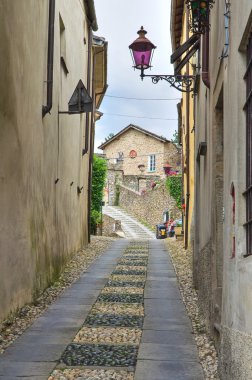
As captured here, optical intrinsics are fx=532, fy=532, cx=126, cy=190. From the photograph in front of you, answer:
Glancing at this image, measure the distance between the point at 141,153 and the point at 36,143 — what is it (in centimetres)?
4236

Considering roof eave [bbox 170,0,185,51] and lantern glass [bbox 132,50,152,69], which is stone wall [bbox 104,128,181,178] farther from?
lantern glass [bbox 132,50,152,69]

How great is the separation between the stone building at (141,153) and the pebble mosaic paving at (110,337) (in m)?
36.8

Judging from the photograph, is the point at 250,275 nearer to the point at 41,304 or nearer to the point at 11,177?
the point at 11,177

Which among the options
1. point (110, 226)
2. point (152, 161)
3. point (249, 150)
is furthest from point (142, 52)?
point (152, 161)

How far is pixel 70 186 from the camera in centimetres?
1160

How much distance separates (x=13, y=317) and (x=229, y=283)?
9.98 ft

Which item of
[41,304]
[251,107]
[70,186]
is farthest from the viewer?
[70,186]

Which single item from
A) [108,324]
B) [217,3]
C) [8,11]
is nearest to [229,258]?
[108,324]

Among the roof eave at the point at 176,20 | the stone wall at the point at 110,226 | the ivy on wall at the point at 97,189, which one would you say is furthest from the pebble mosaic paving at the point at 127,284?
the stone wall at the point at 110,226

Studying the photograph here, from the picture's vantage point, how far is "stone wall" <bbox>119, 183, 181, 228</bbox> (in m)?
32.3

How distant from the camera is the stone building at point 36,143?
5.90 m

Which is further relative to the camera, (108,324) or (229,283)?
(108,324)

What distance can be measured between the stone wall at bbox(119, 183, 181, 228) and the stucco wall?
775 inches

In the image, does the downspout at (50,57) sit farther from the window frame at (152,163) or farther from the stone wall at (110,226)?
the window frame at (152,163)
